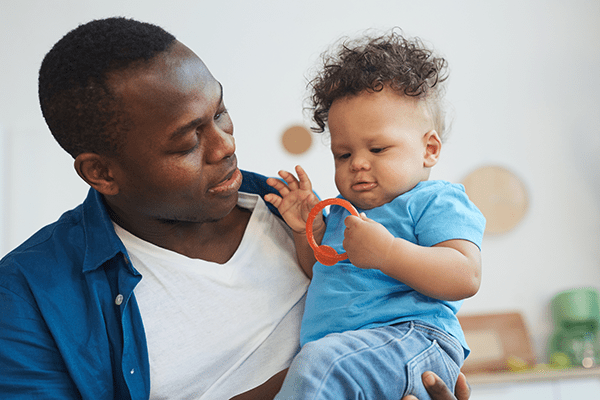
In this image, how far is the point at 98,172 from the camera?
1013 millimetres

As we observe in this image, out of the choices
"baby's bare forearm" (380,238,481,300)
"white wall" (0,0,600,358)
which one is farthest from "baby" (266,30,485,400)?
"white wall" (0,0,600,358)

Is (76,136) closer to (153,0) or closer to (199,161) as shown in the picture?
(199,161)

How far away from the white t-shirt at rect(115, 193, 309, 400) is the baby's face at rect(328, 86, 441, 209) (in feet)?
0.92

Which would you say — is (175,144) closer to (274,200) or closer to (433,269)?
(274,200)

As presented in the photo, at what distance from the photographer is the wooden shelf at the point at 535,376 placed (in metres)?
2.72

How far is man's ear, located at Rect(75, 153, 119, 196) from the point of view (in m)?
0.99

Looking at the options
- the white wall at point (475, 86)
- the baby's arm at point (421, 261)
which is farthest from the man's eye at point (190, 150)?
the white wall at point (475, 86)

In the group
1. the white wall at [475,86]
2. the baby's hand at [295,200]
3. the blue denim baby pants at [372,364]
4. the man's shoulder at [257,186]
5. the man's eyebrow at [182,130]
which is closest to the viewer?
the blue denim baby pants at [372,364]

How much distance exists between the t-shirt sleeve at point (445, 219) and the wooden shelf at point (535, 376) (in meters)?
2.03

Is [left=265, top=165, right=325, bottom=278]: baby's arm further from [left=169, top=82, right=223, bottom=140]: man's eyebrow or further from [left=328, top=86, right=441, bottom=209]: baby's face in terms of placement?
[left=169, top=82, right=223, bottom=140]: man's eyebrow

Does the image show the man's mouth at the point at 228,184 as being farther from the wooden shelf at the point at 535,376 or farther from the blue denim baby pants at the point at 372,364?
the wooden shelf at the point at 535,376

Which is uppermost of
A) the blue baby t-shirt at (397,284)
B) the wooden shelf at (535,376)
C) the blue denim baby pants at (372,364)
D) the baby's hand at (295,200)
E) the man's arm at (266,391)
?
the baby's hand at (295,200)

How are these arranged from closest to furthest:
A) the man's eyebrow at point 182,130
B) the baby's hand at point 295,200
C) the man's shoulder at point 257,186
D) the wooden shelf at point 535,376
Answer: the man's eyebrow at point 182,130 → the baby's hand at point 295,200 → the man's shoulder at point 257,186 → the wooden shelf at point 535,376

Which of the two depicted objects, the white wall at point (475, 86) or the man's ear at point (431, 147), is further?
the white wall at point (475, 86)
